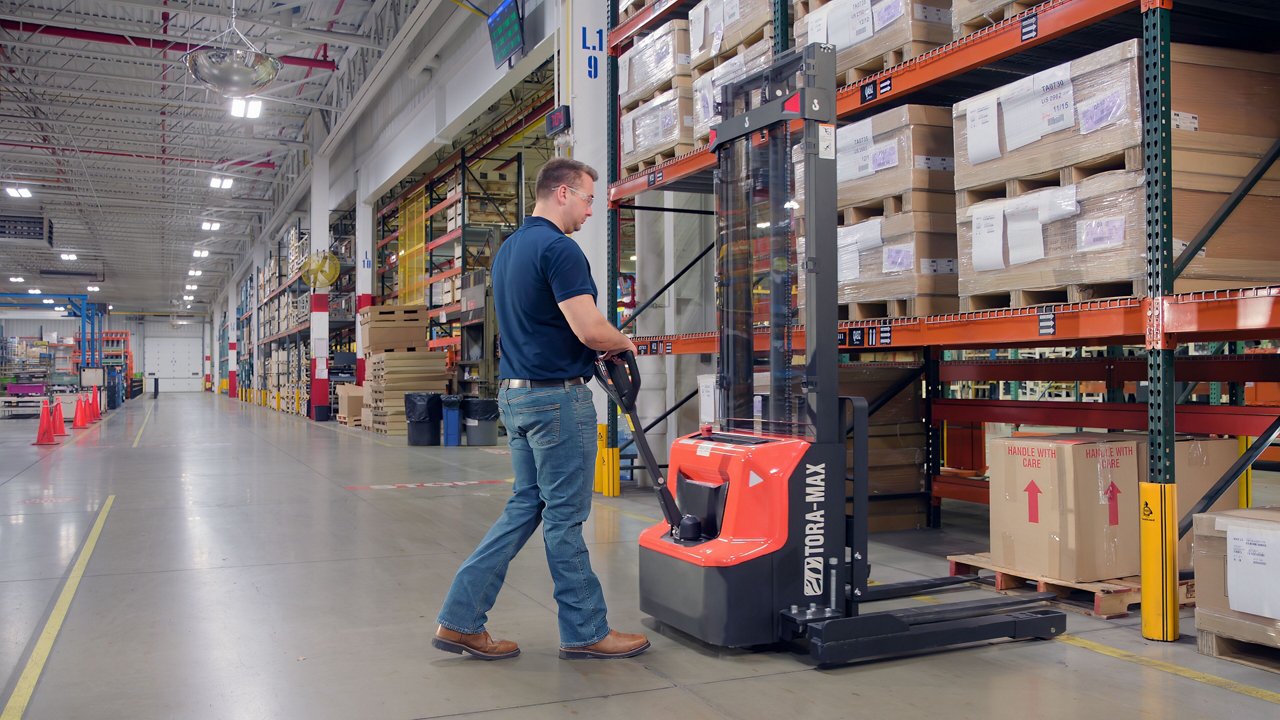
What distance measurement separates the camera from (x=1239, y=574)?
3.43 metres

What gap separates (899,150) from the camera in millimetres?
5047

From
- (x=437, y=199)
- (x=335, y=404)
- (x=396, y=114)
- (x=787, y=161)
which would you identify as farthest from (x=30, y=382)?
(x=787, y=161)

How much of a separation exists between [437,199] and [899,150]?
58.8 feet

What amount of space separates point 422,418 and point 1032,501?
1130 centimetres

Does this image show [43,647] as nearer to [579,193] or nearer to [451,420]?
[579,193]

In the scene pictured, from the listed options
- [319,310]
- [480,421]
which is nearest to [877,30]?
[480,421]

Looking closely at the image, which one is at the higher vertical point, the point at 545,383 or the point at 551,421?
the point at 545,383

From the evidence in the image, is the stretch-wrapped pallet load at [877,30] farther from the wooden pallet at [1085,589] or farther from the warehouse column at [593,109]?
the warehouse column at [593,109]

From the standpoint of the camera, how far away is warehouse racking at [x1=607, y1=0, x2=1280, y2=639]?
3.63 metres

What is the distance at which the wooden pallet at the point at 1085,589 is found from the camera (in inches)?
164

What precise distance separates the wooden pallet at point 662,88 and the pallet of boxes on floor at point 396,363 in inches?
392

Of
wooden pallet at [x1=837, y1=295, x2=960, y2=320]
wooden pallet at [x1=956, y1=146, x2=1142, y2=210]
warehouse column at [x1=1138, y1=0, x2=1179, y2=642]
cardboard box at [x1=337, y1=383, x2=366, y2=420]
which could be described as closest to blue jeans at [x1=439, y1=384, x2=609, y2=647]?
wooden pallet at [x1=837, y1=295, x2=960, y2=320]

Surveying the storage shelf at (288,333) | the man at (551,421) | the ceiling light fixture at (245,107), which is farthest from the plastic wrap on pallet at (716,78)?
the storage shelf at (288,333)

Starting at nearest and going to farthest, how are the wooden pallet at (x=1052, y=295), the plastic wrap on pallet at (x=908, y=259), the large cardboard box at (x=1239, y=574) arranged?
the large cardboard box at (x=1239, y=574)
the wooden pallet at (x=1052, y=295)
the plastic wrap on pallet at (x=908, y=259)
